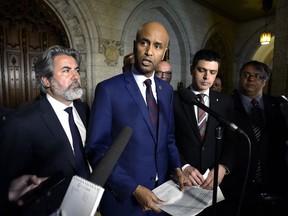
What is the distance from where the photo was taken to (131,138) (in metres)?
1.28

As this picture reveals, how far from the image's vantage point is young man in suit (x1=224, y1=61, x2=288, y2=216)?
196 centimetres

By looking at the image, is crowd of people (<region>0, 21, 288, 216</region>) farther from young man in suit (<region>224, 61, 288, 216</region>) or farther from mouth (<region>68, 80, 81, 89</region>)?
young man in suit (<region>224, 61, 288, 216</region>)

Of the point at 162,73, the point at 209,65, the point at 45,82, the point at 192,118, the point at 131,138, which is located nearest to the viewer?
the point at 131,138

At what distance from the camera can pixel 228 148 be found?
1.73 meters

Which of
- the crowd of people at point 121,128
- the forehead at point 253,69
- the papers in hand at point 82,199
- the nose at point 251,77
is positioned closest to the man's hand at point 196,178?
the crowd of people at point 121,128

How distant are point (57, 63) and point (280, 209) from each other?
2.86 metres

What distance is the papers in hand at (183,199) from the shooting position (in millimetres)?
1061

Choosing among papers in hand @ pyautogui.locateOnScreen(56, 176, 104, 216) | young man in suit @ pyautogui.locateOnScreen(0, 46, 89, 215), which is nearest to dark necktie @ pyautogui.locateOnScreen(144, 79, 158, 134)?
young man in suit @ pyautogui.locateOnScreen(0, 46, 89, 215)

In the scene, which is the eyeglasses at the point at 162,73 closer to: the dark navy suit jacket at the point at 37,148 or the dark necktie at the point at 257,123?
the dark necktie at the point at 257,123

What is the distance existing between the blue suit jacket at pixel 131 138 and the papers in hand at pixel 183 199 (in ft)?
0.50

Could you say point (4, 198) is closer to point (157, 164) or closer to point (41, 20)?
point (157, 164)

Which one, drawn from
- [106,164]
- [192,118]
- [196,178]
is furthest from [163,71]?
[106,164]

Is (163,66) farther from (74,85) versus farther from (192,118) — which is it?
(74,85)

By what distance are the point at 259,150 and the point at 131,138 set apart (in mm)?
1362
